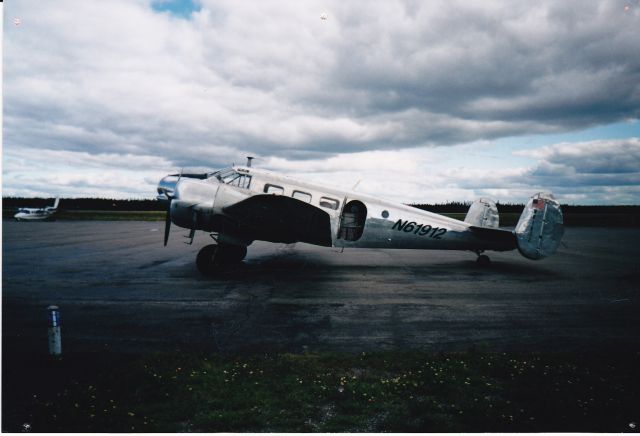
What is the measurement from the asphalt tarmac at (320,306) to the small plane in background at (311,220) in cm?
96

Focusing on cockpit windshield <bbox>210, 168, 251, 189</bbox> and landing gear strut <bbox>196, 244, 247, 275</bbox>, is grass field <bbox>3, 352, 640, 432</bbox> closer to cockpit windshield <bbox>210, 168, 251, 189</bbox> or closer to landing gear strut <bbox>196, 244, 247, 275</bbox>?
landing gear strut <bbox>196, 244, 247, 275</bbox>

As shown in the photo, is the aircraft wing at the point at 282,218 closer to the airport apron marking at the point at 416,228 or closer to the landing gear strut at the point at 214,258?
the landing gear strut at the point at 214,258

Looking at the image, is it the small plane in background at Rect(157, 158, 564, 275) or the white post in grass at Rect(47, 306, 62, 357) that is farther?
the small plane in background at Rect(157, 158, 564, 275)

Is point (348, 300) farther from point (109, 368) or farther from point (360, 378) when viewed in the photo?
point (109, 368)

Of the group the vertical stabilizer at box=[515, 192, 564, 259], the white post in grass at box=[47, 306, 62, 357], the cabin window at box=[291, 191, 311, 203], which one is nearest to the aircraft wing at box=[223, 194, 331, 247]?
the cabin window at box=[291, 191, 311, 203]

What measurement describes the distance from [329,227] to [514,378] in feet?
23.9

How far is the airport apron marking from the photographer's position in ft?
40.2

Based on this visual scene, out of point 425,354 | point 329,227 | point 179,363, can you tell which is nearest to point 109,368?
point 179,363

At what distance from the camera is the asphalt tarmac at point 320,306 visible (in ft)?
19.7

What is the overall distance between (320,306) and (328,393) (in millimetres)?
3822

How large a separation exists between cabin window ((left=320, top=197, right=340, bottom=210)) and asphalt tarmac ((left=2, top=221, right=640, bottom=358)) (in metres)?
2.15

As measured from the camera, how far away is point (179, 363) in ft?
16.4

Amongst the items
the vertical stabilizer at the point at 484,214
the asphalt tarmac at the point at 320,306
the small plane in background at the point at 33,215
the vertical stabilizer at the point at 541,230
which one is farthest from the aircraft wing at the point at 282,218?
the small plane in background at the point at 33,215

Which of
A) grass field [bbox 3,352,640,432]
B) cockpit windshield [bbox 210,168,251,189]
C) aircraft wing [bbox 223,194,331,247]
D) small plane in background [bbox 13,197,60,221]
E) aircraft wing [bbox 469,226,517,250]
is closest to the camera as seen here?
grass field [bbox 3,352,640,432]
